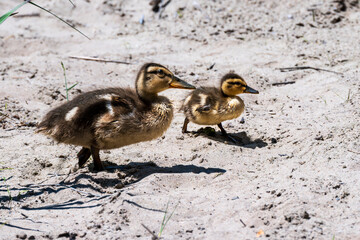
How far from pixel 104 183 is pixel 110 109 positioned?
28.3 inches

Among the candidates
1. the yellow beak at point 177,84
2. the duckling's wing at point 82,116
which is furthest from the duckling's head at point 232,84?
the duckling's wing at point 82,116

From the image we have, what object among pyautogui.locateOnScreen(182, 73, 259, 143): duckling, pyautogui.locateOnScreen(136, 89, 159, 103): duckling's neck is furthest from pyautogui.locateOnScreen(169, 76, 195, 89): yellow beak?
pyautogui.locateOnScreen(182, 73, 259, 143): duckling

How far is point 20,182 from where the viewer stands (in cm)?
454

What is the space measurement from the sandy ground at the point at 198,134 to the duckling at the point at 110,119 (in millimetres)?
352

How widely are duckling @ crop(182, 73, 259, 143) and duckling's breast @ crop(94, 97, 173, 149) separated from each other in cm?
103

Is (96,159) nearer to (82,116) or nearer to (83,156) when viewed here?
(83,156)

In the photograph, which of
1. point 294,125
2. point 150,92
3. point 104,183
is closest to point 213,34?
point 294,125

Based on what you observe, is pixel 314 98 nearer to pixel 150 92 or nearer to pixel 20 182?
pixel 150 92

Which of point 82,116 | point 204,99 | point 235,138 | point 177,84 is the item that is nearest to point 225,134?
point 235,138

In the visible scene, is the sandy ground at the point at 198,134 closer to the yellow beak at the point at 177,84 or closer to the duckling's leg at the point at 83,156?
the duckling's leg at the point at 83,156

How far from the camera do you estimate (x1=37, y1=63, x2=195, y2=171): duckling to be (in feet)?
15.0

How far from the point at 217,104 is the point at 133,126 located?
153 centimetres

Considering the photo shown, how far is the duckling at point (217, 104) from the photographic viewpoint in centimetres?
577

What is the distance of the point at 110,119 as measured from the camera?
4555 millimetres
